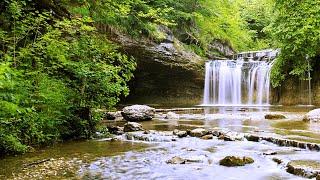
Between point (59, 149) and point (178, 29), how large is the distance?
19075 mm

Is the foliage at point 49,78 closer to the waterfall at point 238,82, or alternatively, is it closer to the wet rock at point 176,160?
the wet rock at point 176,160

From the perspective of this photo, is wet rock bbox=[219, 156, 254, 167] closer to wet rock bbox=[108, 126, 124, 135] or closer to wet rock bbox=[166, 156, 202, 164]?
wet rock bbox=[166, 156, 202, 164]

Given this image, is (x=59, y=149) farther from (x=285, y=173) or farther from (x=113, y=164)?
(x=285, y=173)

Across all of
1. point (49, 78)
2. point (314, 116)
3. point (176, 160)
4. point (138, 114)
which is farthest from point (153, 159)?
point (138, 114)

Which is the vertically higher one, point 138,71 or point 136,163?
point 138,71

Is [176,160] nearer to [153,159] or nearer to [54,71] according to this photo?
[153,159]

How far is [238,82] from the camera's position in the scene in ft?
87.4

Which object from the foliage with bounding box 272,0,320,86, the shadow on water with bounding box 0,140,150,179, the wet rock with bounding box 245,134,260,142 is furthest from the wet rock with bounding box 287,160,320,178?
the foliage with bounding box 272,0,320,86

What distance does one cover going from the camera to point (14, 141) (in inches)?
324

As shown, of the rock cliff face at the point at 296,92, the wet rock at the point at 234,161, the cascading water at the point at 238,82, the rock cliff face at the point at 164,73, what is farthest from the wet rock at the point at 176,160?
the cascading water at the point at 238,82

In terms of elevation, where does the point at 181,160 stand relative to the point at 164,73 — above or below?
below

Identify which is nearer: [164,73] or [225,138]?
[225,138]

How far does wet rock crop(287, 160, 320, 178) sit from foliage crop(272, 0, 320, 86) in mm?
15693

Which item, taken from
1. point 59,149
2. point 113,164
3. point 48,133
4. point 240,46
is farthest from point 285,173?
point 240,46
